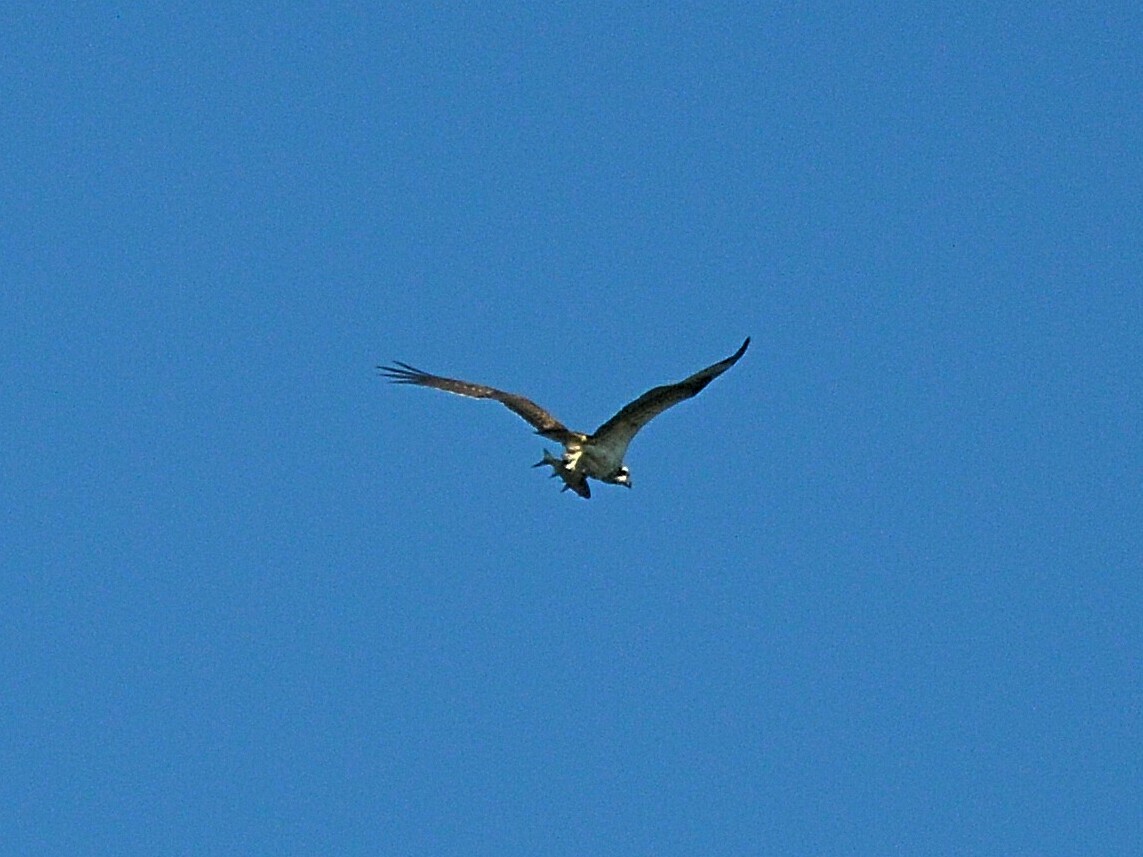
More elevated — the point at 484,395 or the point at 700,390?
the point at 484,395

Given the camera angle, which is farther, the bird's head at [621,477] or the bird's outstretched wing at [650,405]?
the bird's head at [621,477]

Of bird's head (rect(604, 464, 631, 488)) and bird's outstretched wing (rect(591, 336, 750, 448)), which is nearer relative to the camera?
bird's outstretched wing (rect(591, 336, 750, 448))

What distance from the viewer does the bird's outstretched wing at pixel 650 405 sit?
30750 mm

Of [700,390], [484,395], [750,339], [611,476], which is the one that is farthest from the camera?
[484,395]

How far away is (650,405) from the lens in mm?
32250

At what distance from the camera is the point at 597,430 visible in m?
33.2

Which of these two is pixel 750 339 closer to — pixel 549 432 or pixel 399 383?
pixel 549 432

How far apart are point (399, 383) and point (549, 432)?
397 centimetres

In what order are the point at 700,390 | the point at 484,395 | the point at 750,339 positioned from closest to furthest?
the point at 750,339
the point at 700,390
the point at 484,395

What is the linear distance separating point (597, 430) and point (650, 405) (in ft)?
4.28

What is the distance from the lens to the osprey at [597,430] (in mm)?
31484

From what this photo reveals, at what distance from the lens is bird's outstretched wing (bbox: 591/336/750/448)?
30.8 m

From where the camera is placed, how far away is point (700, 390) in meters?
31.3

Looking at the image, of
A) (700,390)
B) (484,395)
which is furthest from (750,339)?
(484,395)
